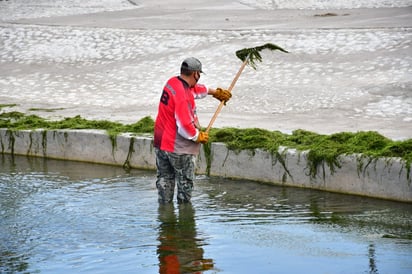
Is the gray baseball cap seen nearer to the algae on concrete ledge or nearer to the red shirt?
the red shirt

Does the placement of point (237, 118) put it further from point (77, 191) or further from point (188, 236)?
point (188, 236)

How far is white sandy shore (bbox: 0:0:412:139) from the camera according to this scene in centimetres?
1276

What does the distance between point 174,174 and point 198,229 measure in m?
0.76

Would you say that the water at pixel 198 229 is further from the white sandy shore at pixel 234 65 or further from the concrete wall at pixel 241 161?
the white sandy shore at pixel 234 65

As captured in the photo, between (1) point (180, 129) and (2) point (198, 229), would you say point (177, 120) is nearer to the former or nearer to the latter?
(1) point (180, 129)

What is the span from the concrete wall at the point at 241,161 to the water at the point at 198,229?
147 mm

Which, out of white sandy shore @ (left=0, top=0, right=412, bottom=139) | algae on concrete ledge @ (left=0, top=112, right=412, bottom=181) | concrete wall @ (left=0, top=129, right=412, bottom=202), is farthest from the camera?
white sandy shore @ (left=0, top=0, right=412, bottom=139)

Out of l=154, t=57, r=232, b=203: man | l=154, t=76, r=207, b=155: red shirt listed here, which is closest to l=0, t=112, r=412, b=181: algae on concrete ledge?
l=154, t=57, r=232, b=203: man

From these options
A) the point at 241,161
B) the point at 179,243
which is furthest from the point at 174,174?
the point at 241,161

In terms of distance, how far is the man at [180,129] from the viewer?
311 inches

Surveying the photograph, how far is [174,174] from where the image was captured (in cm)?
849

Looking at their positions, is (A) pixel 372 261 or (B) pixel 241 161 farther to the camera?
(B) pixel 241 161

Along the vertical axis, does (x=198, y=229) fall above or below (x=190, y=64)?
below

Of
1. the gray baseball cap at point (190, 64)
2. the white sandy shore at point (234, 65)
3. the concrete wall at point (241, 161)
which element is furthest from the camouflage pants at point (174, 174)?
the white sandy shore at point (234, 65)
